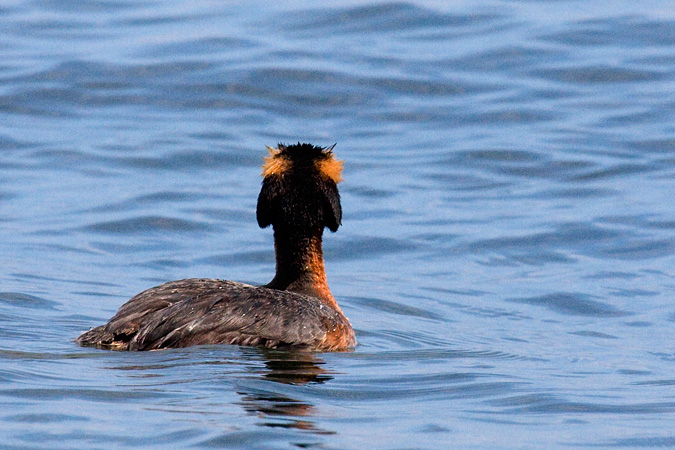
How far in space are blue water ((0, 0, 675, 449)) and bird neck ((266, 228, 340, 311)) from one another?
869 mm

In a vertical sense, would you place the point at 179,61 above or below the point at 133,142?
above

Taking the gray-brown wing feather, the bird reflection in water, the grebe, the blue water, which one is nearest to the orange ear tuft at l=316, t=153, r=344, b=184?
the grebe

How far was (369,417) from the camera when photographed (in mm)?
8547

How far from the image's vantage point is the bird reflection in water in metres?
8.29

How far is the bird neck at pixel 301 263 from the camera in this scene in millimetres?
11336

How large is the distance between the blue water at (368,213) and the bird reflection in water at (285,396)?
0.13 ft

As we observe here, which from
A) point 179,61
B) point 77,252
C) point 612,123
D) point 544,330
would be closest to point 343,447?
point 544,330

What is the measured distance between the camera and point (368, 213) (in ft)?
58.2

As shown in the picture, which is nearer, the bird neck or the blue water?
the blue water

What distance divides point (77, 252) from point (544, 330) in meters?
5.81

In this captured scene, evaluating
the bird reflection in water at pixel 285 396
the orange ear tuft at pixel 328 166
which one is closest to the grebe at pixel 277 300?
the orange ear tuft at pixel 328 166

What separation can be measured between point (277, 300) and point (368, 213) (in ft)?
24.4

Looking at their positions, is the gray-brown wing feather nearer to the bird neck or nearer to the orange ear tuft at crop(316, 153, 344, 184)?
the bird neck

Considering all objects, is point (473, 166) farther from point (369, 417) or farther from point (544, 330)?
point (369, 417)
